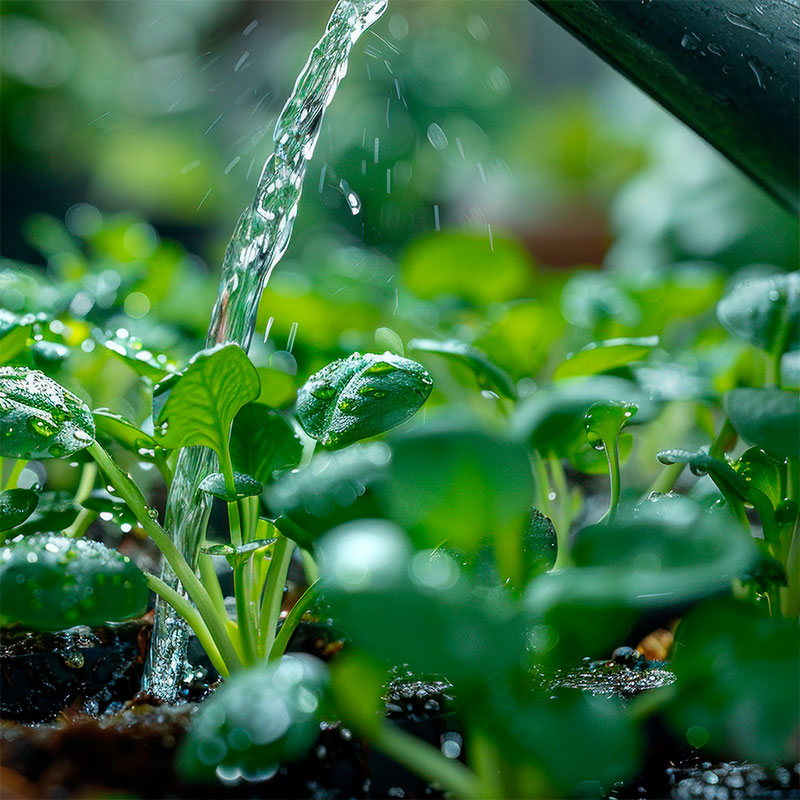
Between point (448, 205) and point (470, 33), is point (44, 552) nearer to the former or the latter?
point (448, 205)

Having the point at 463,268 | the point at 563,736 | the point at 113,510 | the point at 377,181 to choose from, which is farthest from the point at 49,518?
the point at 377,181

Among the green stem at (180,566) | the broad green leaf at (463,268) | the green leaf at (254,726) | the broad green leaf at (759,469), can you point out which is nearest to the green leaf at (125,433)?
the green stem at (180,566)

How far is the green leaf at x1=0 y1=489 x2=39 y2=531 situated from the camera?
33cm

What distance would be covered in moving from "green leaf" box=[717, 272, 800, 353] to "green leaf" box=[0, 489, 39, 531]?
13.2 inches

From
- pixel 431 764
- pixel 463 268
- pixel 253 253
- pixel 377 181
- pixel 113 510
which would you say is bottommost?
pixel 431 764

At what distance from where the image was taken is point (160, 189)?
2463 mm

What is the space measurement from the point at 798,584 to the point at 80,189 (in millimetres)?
2208

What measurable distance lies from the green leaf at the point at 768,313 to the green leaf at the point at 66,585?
0.31 m

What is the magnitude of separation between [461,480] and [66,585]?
0.13 meters

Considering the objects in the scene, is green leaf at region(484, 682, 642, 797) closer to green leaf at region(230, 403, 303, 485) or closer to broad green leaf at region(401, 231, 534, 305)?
green leaf at region(230, 403, 303, 485)

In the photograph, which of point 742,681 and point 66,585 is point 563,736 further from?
point 66,585

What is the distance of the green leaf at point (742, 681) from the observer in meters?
0.21

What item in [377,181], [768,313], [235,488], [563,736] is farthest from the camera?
[377,181]

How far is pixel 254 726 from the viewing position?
223mm
